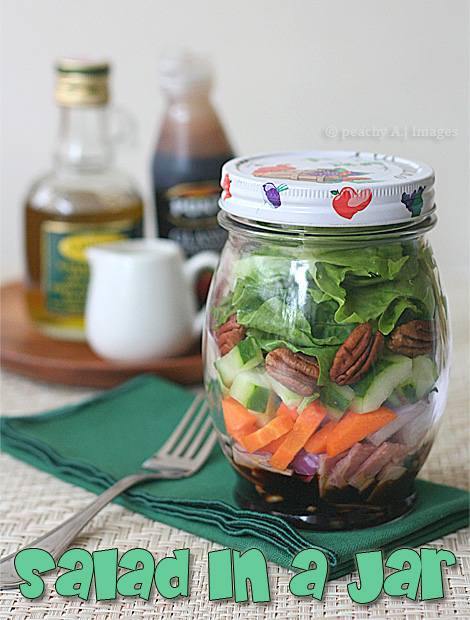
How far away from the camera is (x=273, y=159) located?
24.5 inches

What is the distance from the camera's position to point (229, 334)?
57 centimetres

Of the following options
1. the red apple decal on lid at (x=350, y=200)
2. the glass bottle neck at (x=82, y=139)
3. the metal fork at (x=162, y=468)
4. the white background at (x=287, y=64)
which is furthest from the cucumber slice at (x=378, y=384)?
the white background at (x=287, y=64)

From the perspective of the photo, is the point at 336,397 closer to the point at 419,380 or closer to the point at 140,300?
the point at 419,380

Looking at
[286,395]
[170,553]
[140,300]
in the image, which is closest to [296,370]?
[286,395]

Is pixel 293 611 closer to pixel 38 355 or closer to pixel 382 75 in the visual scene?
pixel 38 355

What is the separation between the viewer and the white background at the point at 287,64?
160 cm

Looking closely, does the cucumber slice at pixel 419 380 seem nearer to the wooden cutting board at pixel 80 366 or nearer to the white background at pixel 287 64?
the wooden cutting board at pixel 80 366

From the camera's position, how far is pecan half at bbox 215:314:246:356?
0.56 metres

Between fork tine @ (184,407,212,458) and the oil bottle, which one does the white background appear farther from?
fork tine @ (184,407,212,458)

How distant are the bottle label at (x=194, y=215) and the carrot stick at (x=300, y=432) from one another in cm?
52

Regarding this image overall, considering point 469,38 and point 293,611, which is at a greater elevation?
point 469,38

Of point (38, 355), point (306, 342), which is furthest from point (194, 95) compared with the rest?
point (306, 342)

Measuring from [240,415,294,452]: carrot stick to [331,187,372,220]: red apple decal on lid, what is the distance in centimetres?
15

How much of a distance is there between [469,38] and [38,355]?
3.68 ft
